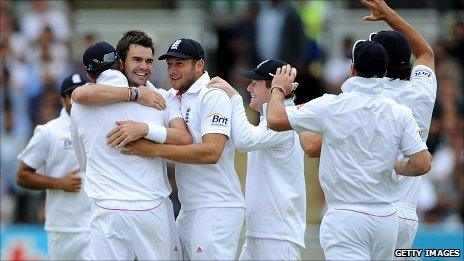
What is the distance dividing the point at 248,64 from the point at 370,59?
33.2 ft

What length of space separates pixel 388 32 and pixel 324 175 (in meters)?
1.51

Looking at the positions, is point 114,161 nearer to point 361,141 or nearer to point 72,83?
point 361,141

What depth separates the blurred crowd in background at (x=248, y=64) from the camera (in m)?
18.0

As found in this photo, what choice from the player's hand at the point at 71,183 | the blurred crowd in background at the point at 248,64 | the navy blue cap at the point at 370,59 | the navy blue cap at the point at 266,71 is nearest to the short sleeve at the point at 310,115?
the navy blue cap at the point at 370,59

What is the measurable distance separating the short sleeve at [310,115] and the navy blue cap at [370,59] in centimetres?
35

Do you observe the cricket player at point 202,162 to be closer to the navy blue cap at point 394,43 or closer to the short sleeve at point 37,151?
the navy blue cap at point 394,43

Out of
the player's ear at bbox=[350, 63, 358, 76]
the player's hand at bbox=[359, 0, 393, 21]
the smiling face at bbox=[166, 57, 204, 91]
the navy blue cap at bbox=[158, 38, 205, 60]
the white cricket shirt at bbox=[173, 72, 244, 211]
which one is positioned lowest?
the white cricket shirt at bbox=[173, 72, 244, 211]

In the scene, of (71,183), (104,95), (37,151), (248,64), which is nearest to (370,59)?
(104,95)

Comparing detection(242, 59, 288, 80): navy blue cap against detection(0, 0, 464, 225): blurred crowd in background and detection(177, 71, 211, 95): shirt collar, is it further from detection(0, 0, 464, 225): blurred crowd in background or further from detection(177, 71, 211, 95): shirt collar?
detection(0, 0, 464, 225): blurred crowd in background

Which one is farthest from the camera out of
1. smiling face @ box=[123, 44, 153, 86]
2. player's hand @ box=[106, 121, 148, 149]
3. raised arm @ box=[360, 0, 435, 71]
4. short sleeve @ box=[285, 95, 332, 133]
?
raised arm @ box=[360, 0, 435, 71]

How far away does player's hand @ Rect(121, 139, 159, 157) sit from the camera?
987 cm

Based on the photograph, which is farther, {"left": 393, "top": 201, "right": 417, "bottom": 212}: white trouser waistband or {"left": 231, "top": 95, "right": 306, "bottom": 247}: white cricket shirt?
{"left": 393, "top": 201, "right": 417, "bottom": 212}: white trouser waistband

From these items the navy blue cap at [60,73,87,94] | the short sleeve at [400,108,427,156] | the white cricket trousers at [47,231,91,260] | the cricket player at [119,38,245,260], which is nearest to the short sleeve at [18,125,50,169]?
the navy blue cap at [60,73,87,94]

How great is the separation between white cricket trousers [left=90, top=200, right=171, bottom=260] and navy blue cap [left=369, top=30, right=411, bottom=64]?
2.36 m
